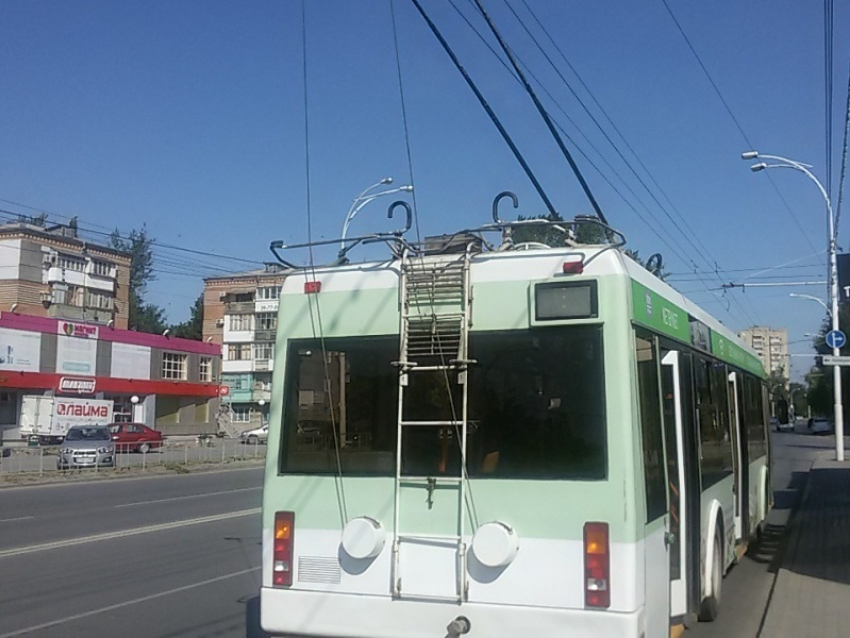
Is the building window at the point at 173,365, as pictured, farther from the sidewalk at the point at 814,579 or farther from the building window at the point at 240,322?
the sidewalk at the point at 814,579

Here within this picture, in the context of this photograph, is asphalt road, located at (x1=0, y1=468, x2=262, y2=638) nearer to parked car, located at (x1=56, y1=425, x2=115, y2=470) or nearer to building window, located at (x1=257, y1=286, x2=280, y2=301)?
parked car, located at (x1=56, y1=425, x2=115, y2=470)

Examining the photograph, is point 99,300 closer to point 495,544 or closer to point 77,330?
point 77,330

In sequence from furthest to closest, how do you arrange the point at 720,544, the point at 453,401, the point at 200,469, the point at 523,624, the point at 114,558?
the point at 200,469, the point at 114,558, the point at 720,544, the point at 453,401, the point at 523,624

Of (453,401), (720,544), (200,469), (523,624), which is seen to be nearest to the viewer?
(523,624)

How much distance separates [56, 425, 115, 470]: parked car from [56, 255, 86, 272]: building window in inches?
1737

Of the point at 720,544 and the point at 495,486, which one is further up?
the point at 495,486

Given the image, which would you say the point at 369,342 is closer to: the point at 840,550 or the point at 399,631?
the point at 399,631

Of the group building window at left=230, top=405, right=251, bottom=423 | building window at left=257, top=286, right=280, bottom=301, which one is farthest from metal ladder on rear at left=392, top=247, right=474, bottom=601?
building window at left=230, top=405, right=251, bottom=423

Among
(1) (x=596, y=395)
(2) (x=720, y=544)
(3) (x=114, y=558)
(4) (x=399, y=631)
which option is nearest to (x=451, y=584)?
(4) (x=399, y=631)

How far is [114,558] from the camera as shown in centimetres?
1238

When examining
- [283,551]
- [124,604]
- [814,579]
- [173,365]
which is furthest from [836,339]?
[173,365]

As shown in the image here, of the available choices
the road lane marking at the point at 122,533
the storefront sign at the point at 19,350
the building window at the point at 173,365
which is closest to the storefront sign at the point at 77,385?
the storefront sign at the point at 19,350

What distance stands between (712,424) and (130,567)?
733cm

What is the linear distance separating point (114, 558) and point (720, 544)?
7.85 meters
